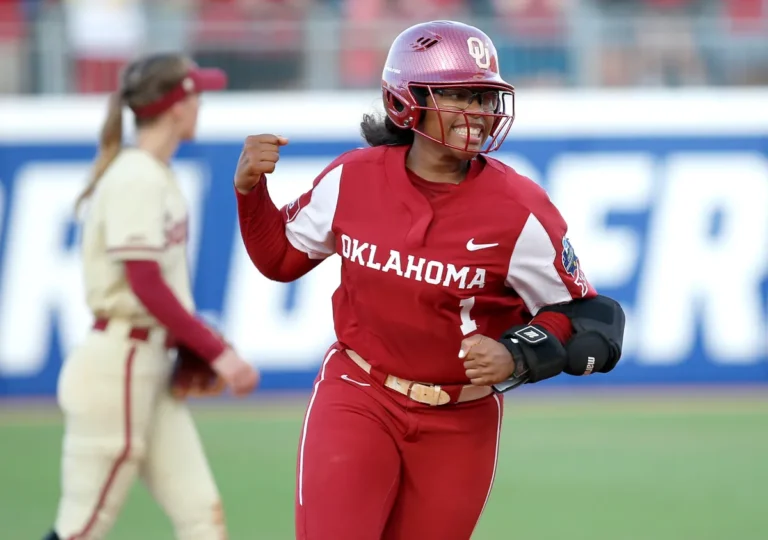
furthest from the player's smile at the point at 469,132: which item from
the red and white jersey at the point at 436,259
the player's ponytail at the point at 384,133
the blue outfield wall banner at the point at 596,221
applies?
the blue outfield wall banner at the point at 596,221

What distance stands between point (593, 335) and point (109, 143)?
245 centimetres

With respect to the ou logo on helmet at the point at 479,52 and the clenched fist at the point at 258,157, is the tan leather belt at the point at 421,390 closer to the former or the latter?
the clenched fist at the point at 258,157

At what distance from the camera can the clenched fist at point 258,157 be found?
4008mm

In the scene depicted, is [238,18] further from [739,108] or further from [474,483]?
[474,483]

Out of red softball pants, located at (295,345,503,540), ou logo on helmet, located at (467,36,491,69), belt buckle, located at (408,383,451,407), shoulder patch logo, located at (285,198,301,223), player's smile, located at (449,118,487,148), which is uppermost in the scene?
ou logo on helmet, located at (467,36,491,69)

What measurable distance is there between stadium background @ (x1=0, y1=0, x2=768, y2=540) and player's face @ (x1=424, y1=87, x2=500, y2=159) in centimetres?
578

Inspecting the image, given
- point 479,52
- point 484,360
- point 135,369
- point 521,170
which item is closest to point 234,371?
point 135,369

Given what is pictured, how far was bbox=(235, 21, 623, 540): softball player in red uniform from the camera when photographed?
395 cm

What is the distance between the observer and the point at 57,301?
1024 cm

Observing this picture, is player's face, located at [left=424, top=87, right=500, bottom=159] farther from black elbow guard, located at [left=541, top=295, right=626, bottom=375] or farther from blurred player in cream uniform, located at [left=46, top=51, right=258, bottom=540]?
blurred player in cream uniform, located at [left=46, top=51, right=258, bottom=540]

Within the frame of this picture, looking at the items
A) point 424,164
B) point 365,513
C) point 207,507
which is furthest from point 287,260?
point 207,507

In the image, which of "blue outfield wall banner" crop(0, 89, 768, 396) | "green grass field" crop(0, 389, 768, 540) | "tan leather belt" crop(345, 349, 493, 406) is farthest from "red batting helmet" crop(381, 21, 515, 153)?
"blue outfield wall banner" crop(0, 89, 768, 396)

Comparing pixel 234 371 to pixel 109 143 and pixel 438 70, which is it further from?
pixel 438 70

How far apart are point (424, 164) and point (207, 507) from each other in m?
1.74
